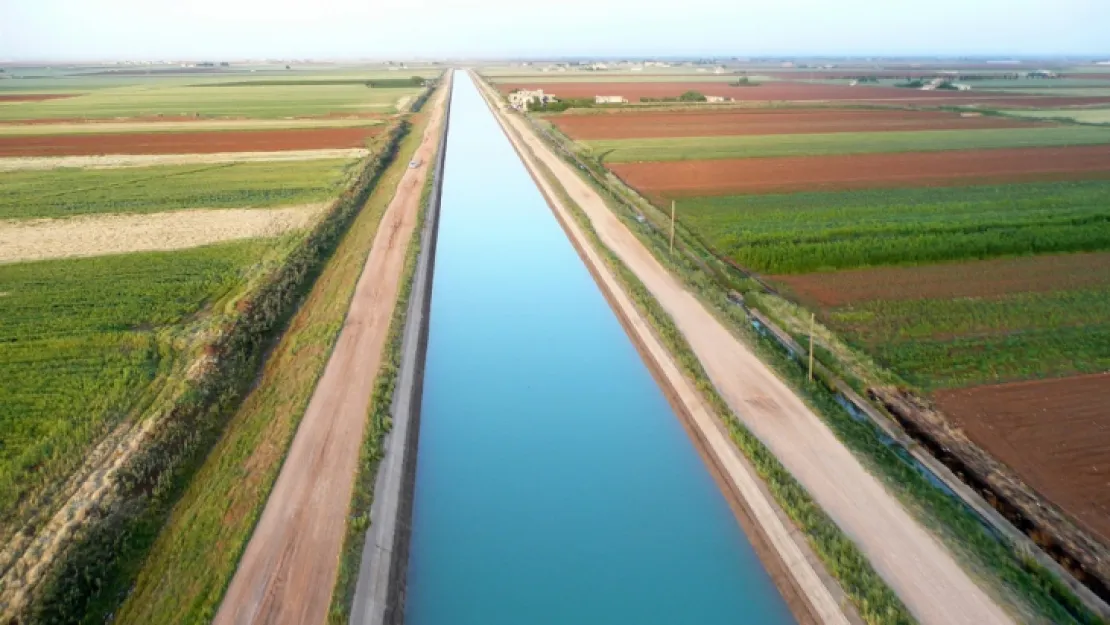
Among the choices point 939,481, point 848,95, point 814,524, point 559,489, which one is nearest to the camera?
point 814,524

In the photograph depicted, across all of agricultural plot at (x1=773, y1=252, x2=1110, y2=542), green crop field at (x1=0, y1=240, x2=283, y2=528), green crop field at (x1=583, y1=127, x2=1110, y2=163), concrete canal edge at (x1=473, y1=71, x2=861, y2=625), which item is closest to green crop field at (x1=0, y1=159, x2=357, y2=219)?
green crop field at (x1=0, y1=240, x2=283, y2=528)

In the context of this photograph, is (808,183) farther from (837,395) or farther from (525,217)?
(837,395)

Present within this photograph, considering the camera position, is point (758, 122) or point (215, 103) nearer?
point (758, 122)

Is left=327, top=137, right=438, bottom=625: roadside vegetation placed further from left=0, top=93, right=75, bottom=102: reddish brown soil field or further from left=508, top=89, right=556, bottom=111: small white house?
left=0, top=93, right=75, bottom=102: reddish brown soil field

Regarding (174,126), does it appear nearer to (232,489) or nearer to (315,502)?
(232,489)

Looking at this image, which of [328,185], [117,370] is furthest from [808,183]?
[117,370]

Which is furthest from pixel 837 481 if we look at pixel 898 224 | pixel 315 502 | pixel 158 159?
pixel 158 159

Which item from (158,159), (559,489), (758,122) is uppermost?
(758,122)
